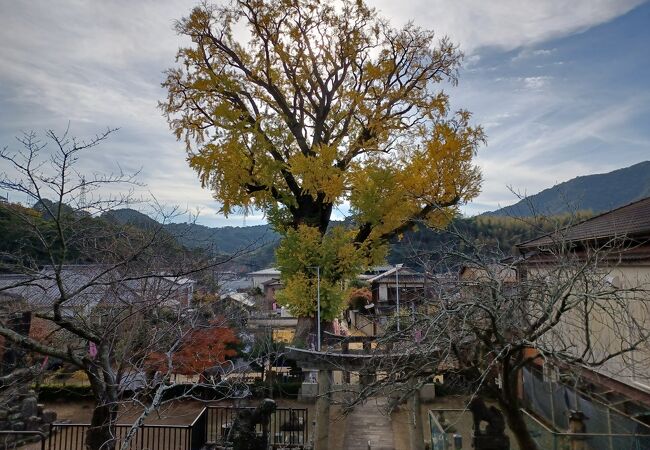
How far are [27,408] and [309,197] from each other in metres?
12.0

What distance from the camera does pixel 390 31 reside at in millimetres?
16984

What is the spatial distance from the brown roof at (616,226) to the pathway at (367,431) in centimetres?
665

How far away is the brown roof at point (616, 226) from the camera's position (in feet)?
24.7

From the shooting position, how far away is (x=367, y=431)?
1363cm

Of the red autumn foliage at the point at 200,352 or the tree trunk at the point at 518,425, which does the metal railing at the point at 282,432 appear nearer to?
the red autumn foliage at the point at 200,352

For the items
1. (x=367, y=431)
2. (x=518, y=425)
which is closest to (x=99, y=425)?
(x=518, y=425)

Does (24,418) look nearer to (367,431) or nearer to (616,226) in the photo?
(367,431)

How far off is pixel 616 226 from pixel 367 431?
951 cm

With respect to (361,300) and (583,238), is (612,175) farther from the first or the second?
(583,238)

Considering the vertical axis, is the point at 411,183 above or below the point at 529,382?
above

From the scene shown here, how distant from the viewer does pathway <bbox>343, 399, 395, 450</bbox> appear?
12.4m

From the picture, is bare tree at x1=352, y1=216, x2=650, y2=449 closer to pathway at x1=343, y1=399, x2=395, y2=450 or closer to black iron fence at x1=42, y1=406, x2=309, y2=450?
black iron fence at x1=42, y1=406, x2=309, y2=450

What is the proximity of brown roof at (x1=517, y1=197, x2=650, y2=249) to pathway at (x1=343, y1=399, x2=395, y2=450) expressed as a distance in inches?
262

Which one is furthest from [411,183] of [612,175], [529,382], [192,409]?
[612,175]
